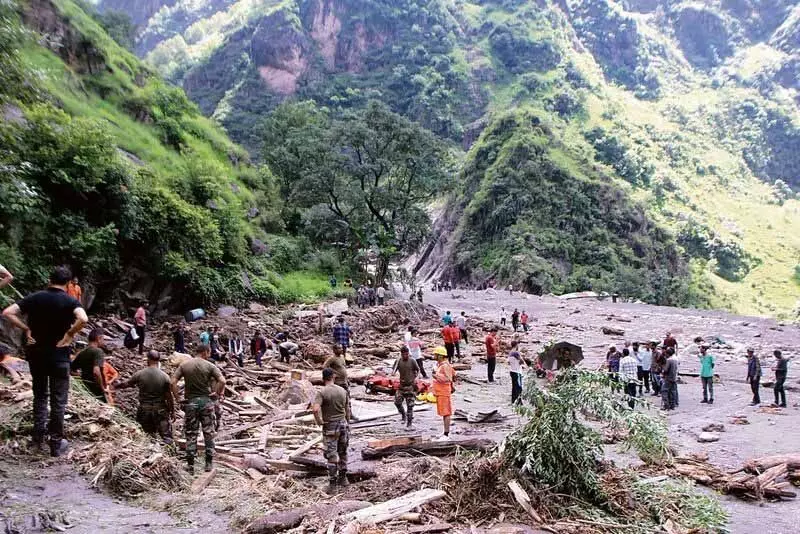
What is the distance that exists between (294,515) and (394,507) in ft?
3.57

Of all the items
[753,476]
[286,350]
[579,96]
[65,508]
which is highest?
[579,96]

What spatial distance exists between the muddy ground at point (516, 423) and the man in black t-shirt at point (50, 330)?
85cm

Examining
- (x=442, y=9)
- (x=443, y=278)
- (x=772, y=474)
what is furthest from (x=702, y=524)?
(x=442, y=9)

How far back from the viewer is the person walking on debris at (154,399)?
24.9 ft

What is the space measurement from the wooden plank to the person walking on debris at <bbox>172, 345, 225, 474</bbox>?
1.46m

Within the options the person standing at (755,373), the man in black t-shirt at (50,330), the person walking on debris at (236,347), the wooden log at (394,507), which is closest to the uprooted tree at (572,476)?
the wooden log at (394,507)

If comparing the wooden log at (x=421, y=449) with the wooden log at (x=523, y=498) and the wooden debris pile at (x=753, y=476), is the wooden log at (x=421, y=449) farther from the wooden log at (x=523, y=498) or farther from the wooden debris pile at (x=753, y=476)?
the wooden debris pile at (x=753, y=476)

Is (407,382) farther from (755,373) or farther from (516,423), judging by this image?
(755,373)

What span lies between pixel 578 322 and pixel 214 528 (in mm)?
32470

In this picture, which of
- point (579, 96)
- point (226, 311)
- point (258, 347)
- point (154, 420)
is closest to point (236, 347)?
point (258, 347)

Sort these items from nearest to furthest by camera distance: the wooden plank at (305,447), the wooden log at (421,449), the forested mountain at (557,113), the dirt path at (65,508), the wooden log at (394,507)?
the dirt path at (65,508)
the wooden log at (394,507)
the wooden plank at (305,447)
the wooden log at (421,449)
the forested mountain at (557,113)

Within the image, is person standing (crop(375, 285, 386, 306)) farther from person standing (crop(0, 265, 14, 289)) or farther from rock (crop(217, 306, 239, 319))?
person standing (crop(0, 265, 14, 289))

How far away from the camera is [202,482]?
670 centimetres

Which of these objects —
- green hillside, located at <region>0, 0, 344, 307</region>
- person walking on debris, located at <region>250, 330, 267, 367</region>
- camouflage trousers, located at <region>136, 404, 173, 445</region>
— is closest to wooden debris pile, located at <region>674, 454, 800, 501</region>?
camouflage trousers, located at <region>136, 404, 173, 445</region>
